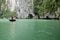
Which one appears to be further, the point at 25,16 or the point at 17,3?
the point at 17,3

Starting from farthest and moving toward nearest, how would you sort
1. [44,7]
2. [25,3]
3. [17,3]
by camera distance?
1. [17,3]
2. [25,3]
3. [44,7]

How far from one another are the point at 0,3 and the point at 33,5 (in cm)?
2792

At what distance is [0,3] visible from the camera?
94.5m

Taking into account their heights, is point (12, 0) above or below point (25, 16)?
above

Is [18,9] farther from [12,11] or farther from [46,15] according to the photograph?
[46,15]

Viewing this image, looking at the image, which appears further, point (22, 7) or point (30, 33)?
point (22, 7)

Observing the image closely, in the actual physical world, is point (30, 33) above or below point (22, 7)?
below

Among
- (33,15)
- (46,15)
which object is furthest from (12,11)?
(46,15)

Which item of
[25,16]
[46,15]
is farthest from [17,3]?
[46,15]

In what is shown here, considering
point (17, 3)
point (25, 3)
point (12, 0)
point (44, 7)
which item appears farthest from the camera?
point (12, 0)

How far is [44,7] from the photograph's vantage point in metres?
→ 56.5

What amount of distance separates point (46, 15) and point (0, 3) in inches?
1536

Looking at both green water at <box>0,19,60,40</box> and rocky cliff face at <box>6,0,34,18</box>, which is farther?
rocky cliff face at <box>6,0,34,18</box>

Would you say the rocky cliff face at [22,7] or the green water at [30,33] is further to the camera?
the rocky cliff face at [22,7]
